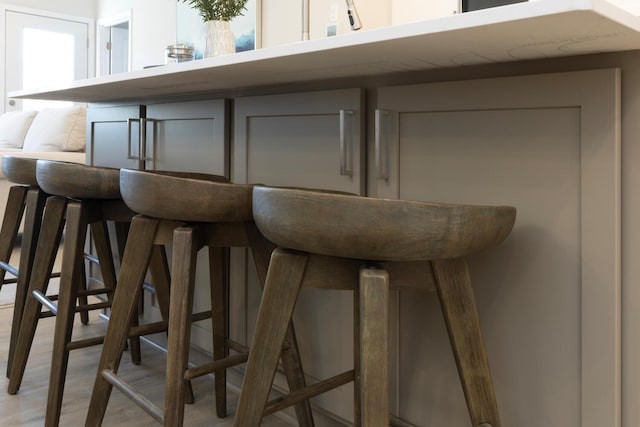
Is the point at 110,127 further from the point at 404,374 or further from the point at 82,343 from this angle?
the point at 404,374

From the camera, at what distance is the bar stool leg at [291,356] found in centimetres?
146

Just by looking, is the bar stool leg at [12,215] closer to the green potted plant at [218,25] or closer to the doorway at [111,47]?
the green potted plant at [218,25]

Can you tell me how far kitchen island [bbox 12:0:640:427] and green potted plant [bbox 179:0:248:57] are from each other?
0.60m

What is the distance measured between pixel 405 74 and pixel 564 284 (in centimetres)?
57

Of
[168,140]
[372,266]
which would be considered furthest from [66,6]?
[372,266]

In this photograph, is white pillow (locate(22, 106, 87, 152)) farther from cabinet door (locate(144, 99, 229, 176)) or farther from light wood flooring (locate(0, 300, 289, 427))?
cabinet door (locate(144, 99, 229, 176))

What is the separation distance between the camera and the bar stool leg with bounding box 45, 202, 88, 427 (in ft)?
5.49

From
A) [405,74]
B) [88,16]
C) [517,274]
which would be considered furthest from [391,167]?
[88,16]

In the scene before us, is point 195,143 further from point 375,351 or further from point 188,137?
point 375,351

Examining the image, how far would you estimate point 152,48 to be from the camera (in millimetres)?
6227

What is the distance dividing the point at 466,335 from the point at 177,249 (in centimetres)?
63

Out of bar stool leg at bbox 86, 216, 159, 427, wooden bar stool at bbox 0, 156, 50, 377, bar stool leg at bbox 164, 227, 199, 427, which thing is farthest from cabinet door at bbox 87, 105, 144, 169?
bar stool leg at bbox 164, 227, 199, 427

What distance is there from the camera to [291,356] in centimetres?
153

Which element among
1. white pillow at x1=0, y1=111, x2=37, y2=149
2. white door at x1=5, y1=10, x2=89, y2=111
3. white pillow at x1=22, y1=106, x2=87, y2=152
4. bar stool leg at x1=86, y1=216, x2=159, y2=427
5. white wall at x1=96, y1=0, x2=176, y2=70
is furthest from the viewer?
white door at x1=5, y1=10, x2=89, y2=111
